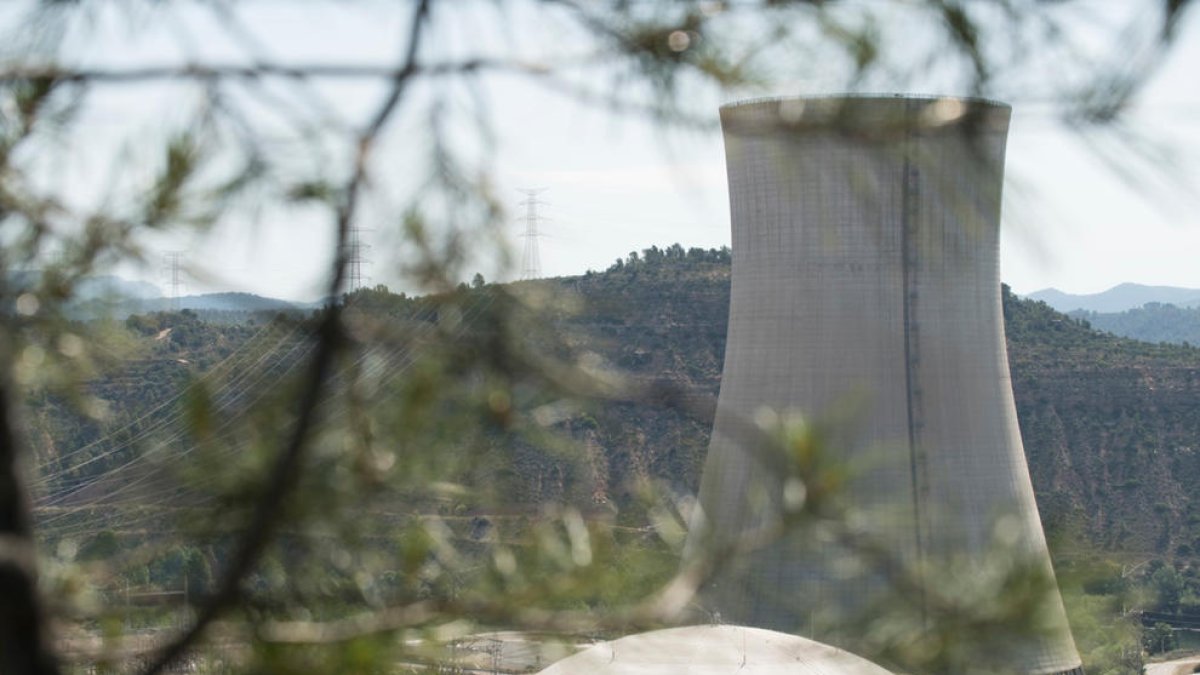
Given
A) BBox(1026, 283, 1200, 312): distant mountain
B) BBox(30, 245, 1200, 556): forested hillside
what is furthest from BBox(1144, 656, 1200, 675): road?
BBox(1026, 283, 1200, 312): distant mountain

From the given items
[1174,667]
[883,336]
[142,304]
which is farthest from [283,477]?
[1174,667]

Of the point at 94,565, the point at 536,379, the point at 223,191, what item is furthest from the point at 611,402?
the point at 94,565

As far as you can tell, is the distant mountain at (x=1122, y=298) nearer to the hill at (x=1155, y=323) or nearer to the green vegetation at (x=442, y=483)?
the hill at (x=1155, y=323)

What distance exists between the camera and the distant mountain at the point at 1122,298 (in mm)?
142375

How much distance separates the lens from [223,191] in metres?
1.03

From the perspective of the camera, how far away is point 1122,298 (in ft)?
493

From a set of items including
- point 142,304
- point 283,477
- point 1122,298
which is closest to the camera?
point 283,477

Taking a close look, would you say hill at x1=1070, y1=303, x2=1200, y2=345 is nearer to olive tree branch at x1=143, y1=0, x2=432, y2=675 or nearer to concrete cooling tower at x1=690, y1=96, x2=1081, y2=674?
concrete cooling tower at x1=690, y1=96, x2=1081, y2=674

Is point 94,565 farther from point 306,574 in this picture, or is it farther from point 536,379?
point 536,379

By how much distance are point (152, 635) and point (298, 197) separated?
0.97ft

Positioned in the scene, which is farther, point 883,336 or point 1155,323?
point 1155,323

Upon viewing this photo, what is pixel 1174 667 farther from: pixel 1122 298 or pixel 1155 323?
pixel 1122 298

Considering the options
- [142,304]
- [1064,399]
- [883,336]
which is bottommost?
[142,304]

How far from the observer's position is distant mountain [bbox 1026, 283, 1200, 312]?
142 metres
